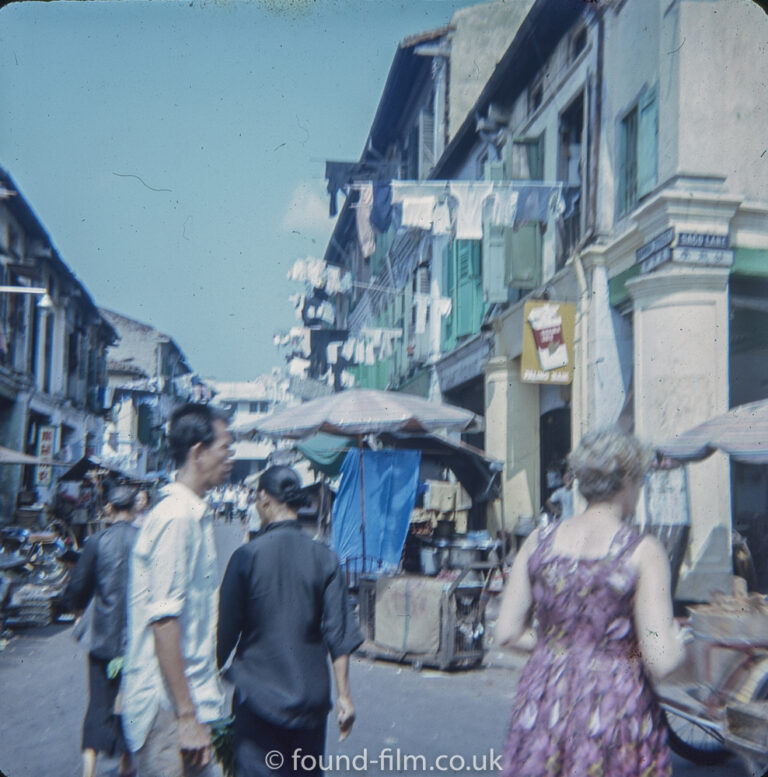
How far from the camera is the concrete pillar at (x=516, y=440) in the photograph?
14297 mm

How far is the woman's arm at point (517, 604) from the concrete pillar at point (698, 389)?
6650 mm

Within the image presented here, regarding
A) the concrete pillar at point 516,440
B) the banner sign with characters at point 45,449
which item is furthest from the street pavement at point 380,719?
the banner sign with characters at point 45,449

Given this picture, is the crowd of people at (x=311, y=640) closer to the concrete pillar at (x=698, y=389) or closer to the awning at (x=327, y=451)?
the concrete pillar at (x=698, y=389)

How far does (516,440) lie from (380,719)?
867 cm

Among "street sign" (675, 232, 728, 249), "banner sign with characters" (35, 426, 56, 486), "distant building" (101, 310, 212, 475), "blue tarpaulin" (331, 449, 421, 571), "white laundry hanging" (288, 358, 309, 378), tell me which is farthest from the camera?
"white laundry hanging" (288, 358, 309, 378)

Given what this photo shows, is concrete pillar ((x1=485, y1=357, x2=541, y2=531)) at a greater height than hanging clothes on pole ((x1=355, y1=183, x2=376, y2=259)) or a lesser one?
lesser

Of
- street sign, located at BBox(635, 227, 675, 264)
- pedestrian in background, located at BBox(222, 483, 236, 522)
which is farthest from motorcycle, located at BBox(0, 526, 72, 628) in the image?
pedestrian in background, located at BBox(222, 483, 236, 522)

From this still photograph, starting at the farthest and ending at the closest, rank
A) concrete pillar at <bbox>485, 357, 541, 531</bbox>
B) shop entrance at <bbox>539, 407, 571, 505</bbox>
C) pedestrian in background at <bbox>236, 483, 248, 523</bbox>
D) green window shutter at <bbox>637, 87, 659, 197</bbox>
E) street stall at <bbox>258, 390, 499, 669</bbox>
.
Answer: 1. pedestrian in background at <bbox>236, 483, 248, 523</bbox>
2. concrete pillar at <bbox>485, 357, 541, 531</bbox>
3. shop entrance at <bbox>539, 407, 571, 505</bbox>
4. green window shutter at <bbox>637, 87, 659, 197</bbox>
5. street stall at <bbox>258, 390, 499, 669</bbox>

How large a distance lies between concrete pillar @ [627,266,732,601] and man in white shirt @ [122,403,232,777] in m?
7.13

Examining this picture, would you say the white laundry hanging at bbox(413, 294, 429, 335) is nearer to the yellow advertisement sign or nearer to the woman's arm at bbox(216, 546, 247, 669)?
the yellow advertisement sign

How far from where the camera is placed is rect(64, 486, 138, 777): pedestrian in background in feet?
14.1

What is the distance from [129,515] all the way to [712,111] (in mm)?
7076

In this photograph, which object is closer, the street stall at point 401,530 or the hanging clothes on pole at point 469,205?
the street stall at point 401,530

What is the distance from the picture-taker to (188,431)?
298 centimetres
